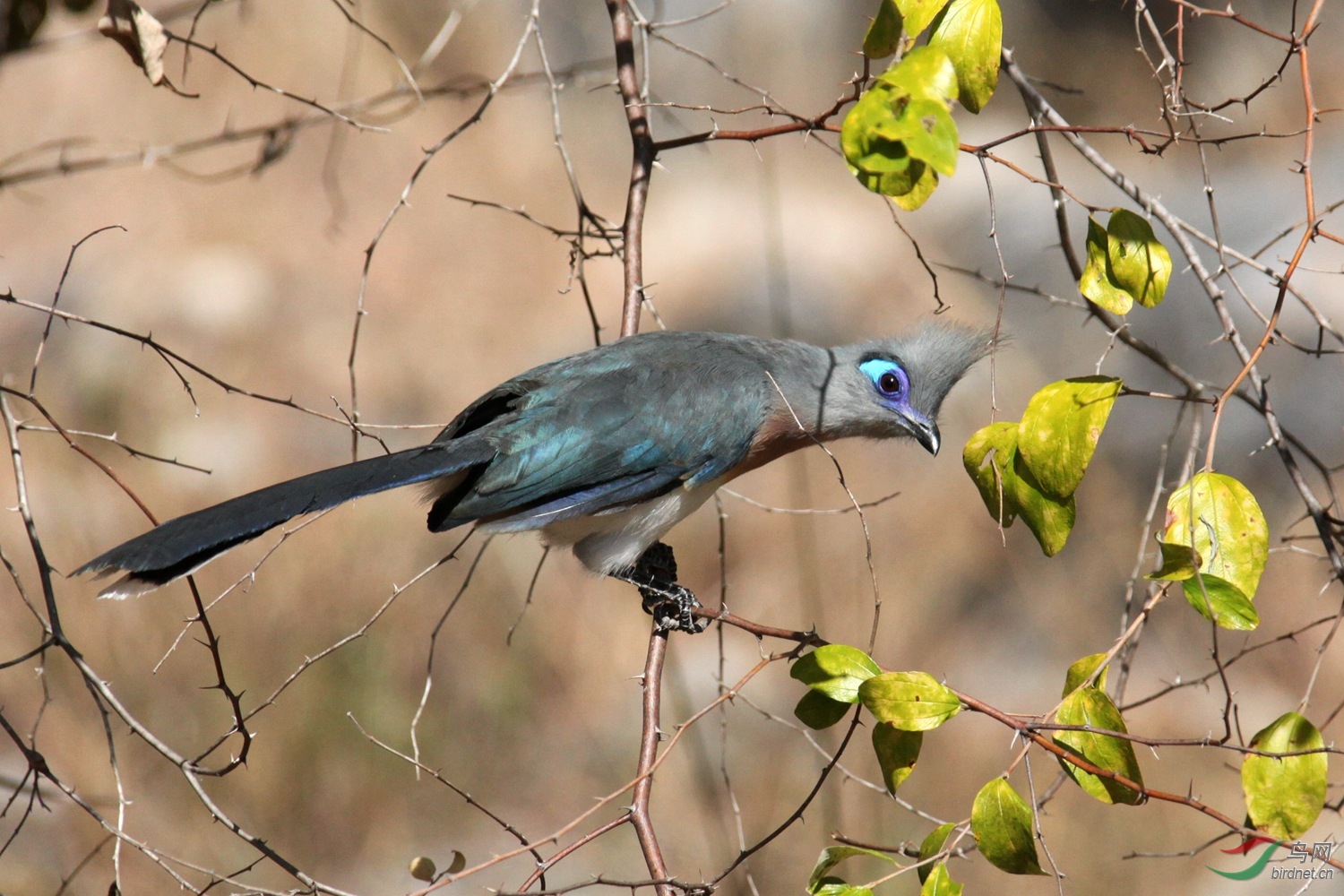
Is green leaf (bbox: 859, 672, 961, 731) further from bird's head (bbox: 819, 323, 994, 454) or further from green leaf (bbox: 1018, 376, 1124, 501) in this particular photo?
bird's head (bbox: 819, 323, 994, 454)

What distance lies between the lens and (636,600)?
20.9 ft

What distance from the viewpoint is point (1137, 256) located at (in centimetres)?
188

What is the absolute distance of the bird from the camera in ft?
9.57

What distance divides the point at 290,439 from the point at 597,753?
2.75m

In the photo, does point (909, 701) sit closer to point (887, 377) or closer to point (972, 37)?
point (972, 37)

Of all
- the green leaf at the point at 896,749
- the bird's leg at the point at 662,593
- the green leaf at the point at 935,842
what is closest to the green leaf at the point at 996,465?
the green leaf at the point at 896,749

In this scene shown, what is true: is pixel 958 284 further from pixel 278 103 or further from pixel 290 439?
pixel 278 103

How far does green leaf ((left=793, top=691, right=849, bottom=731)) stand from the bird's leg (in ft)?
3.79

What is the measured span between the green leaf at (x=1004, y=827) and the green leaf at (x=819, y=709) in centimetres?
32

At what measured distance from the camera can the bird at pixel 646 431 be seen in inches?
115

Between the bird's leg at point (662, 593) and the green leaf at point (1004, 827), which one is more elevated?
the bird's leg at point (662, 593)

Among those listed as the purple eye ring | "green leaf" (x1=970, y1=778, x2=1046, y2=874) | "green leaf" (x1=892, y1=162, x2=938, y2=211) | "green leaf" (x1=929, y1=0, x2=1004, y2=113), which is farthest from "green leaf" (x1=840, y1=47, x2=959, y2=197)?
the purple eye ring

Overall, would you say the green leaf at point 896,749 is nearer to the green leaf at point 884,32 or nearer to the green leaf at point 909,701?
the green leaf at point 909,701

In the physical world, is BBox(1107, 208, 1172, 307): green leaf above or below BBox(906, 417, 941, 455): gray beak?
below
